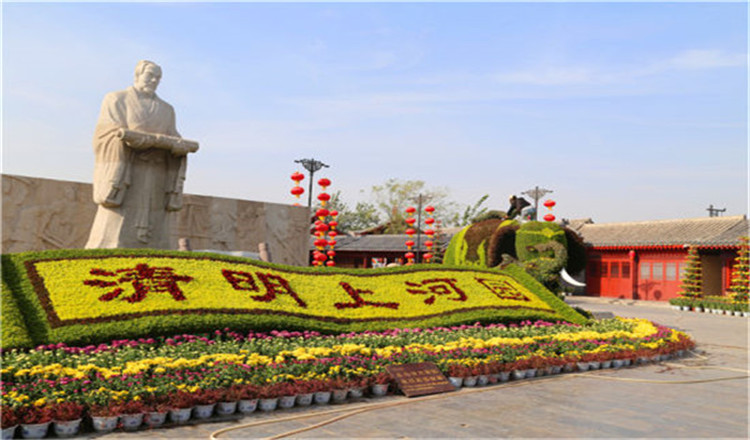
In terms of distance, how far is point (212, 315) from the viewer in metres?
7.46

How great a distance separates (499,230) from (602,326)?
561cm

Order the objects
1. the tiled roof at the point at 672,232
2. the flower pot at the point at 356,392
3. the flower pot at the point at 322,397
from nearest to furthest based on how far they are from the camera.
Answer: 1. the flower pot at the point at 322,397
2. the flower pot at the point at 356,392
3. the tiled roof at the point at 672,232

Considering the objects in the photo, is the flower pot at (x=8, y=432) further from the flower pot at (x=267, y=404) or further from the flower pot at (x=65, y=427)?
the flower pot at (x=267, y=404)

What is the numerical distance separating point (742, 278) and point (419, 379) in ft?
59.3

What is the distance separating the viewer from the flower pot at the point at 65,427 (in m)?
4.34

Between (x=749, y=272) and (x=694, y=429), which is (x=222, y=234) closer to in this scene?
(x=694, y=429)

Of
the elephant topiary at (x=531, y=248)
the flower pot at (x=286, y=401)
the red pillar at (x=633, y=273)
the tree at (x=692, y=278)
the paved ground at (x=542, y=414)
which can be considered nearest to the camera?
the paved ground at (x=542, y=414)

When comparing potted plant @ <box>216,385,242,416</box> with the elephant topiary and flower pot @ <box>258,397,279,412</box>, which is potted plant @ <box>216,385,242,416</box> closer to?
flower pot @ <box>258,397,279,412</box>

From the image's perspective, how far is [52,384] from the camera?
15.8ft

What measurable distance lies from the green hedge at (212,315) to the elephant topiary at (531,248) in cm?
167

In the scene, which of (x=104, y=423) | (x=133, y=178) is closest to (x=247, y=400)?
(x=104, y=423)

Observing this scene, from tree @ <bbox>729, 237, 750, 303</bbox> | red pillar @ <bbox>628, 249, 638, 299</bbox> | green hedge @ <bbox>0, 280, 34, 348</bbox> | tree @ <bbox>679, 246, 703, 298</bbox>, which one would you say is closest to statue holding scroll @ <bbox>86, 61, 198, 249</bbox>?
Result: green hedge @ <bbox>0, 280, 34, 348</bbox>

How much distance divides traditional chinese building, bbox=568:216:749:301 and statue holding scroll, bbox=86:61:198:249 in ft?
66.0

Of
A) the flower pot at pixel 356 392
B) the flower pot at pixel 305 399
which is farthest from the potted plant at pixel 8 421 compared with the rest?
the flower pot at pixel 356 392
